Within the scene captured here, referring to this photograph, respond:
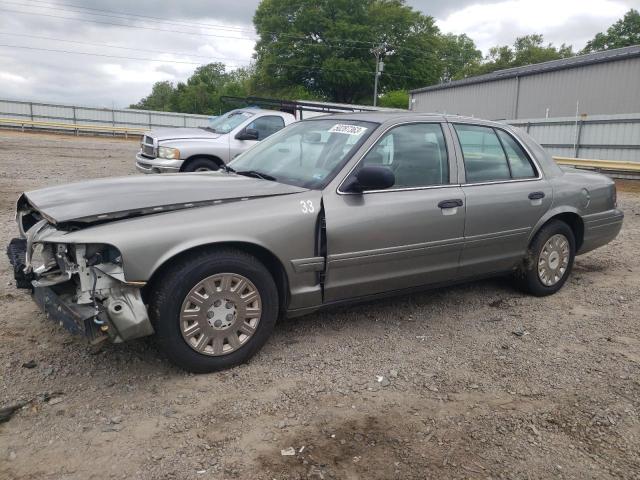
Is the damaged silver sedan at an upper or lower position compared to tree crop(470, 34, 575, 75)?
lower

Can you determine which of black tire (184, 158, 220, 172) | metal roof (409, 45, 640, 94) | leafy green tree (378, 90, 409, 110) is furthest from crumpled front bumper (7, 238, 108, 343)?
leafy green tree (378, 90, 409, 110)

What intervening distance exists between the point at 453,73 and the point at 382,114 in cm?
7719

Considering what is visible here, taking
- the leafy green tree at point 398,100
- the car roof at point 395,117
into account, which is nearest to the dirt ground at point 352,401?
the car roof at point 395,117

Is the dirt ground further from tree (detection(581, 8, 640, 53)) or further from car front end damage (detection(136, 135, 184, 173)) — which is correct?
tree (detection(581, 8, 640, 53))

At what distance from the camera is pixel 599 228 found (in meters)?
5.24

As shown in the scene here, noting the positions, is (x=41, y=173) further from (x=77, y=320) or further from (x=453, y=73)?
(x=453, y=73)

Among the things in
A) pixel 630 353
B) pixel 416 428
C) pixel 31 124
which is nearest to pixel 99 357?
pixel 416 428

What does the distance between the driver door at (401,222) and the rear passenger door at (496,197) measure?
0.47 feet

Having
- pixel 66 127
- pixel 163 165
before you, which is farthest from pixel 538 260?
pixel 66 127

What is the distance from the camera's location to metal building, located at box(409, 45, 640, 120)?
21891mm

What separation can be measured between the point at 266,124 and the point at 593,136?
1281 cm

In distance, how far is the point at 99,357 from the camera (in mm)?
3457

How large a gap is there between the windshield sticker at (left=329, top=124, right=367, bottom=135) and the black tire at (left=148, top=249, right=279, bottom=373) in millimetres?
1312

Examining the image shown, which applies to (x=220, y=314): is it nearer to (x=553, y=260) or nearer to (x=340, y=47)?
(x=553, y=260)
